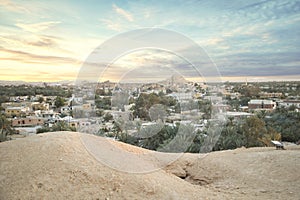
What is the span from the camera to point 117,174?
5.20 meters

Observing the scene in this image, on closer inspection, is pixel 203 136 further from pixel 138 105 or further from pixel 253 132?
pixel 138 105

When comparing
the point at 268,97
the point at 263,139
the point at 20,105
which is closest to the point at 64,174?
the point at 263,139

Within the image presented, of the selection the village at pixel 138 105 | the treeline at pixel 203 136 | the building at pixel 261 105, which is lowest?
the treeline at pixel 203 136

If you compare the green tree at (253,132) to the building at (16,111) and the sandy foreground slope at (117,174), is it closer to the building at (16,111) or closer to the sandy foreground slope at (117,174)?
the sandy foreground slope at (117,174)

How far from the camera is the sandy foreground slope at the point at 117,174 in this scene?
471 cm

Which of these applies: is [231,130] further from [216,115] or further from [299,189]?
[299,189]

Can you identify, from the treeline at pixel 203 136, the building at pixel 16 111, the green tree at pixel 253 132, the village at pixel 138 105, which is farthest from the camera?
the building at pixel 16 111

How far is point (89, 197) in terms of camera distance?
14.8ft

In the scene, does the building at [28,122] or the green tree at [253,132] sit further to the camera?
the building at [28,122]

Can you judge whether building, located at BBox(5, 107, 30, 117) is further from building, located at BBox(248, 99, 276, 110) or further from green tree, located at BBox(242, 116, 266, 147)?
building, located at BBox(248, 99, 276, 110)

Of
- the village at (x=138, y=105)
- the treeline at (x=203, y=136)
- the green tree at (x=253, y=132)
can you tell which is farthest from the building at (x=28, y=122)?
the green tree at (x=253, y=132)

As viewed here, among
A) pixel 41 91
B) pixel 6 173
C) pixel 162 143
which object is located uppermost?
pixel 41 91

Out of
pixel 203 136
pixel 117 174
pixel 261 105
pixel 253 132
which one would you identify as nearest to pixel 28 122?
pixel 203 136

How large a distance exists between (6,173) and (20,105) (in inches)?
506
